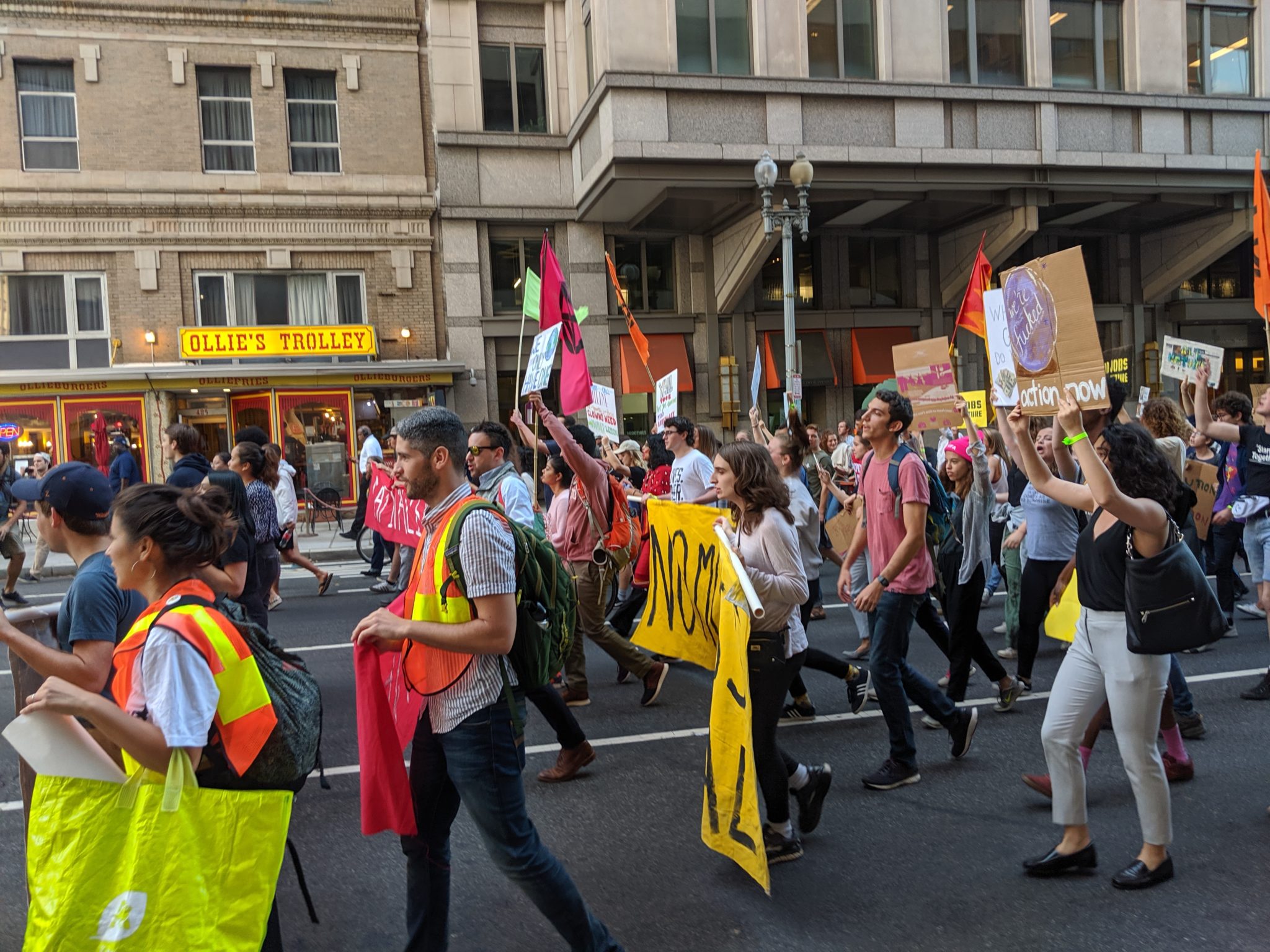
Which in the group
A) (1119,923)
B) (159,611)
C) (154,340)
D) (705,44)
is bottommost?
(1119,923)

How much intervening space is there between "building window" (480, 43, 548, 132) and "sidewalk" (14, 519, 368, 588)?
31.5ft

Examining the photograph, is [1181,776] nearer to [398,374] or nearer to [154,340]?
[398,374]

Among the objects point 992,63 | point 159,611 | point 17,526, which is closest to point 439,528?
point 159,611

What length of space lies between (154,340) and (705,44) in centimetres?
1264

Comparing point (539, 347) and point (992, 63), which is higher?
point (992, 63)

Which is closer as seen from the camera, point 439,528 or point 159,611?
point 159,611

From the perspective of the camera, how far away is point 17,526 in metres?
17.9

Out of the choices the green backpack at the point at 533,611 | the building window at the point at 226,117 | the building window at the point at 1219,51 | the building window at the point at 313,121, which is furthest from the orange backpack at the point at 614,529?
the building window at the point at 1219,51

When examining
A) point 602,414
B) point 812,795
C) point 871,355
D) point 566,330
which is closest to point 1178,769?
point 812,795

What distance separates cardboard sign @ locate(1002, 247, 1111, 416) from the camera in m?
3.64

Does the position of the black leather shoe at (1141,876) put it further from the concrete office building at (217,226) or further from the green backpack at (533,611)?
the concrete office building at (217,226)

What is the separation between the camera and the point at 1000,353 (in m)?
4.24

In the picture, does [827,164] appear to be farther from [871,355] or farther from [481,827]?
[481,827]

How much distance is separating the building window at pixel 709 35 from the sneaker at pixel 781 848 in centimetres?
1608
